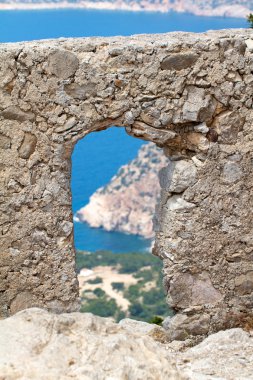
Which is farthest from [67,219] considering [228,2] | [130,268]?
[228,2]

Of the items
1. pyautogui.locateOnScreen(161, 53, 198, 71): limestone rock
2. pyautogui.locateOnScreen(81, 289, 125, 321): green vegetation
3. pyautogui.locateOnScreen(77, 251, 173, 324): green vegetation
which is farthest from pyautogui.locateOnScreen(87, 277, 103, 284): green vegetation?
pyautogui.locateOnScreen(161, 53, 198, 71): limestone rock

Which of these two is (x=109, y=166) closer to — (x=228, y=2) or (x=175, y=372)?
(x=228, y=2)

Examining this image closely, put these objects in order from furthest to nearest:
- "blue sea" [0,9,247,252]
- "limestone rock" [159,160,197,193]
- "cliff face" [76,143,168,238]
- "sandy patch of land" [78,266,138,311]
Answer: "blue sea" [0,9,247,252] → "cliff face" [76,143,168,238] → "sandy patch of land" [78,266,138,311] → "limestone rock" [159,160,197,193]

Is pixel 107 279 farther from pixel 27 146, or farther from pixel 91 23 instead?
pixel 27 146

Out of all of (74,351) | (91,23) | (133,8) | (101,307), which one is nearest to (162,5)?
(133,8)

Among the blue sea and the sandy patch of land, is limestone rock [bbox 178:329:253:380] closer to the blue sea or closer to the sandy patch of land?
the sandy patch of land

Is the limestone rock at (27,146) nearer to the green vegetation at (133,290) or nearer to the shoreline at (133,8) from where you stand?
the green vegetation at (133,290)

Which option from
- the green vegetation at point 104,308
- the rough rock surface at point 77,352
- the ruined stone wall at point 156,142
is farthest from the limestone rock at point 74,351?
the green vegetation at point 104,308
